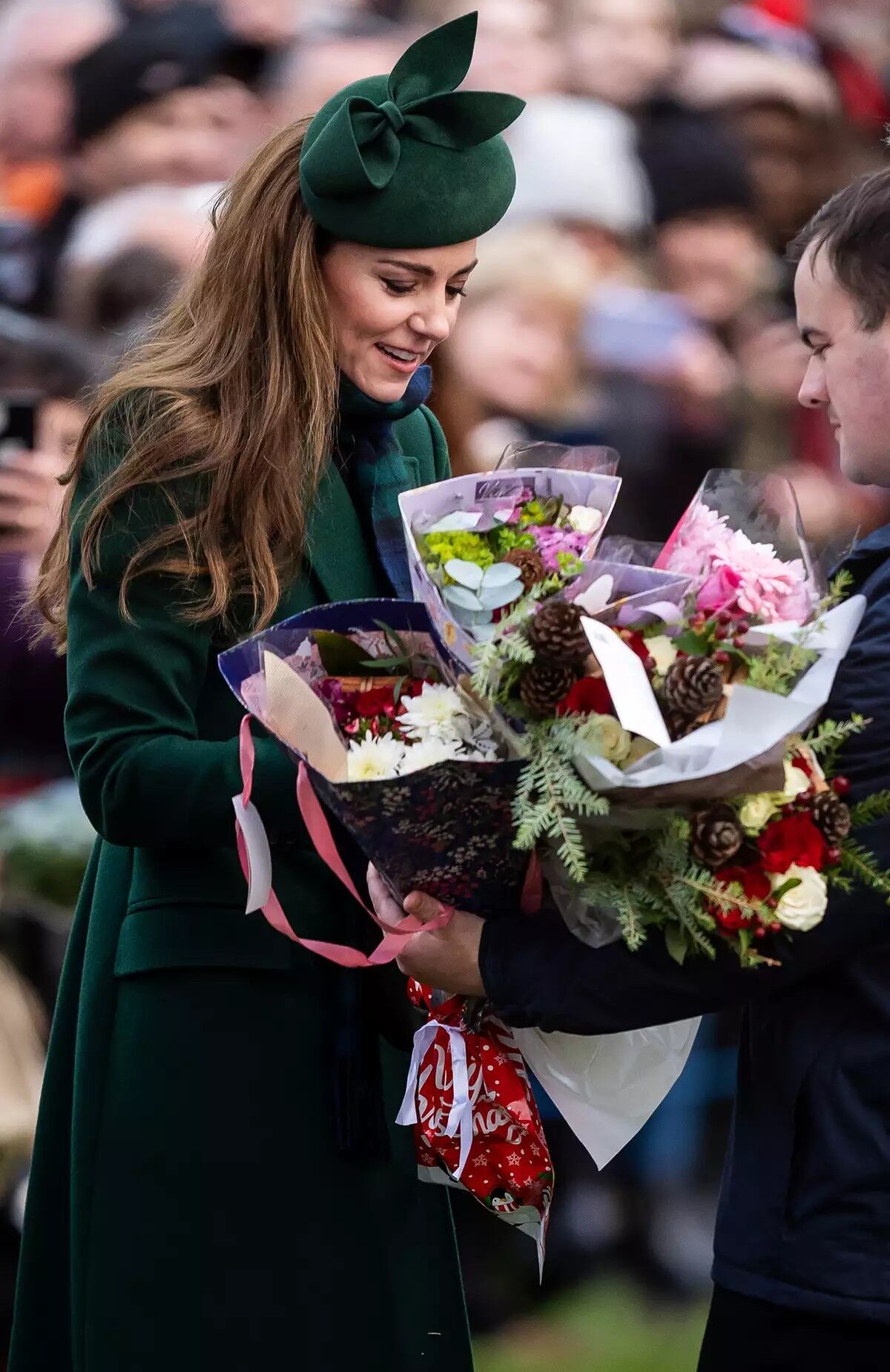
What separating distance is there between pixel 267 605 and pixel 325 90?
1350 millimetres

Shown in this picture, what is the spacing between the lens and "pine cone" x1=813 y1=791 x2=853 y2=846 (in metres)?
1.35

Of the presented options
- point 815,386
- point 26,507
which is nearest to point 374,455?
point 815,386

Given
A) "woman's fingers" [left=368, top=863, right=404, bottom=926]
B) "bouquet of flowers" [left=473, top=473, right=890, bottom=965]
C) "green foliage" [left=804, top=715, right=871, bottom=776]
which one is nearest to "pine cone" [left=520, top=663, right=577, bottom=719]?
"bouquet of flowers" [left=473, top=473, right=890, bottom=965]

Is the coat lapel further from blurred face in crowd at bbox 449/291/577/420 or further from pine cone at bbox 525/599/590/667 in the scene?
blurred face in crowd at bbox 449/291/577/420

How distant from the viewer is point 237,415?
6.10ft

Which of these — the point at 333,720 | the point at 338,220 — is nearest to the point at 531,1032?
the point at 333,720

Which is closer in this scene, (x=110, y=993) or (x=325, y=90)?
(x=110, y=993)

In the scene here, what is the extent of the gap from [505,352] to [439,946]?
1679 millimetres

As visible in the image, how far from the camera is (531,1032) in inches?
67.4

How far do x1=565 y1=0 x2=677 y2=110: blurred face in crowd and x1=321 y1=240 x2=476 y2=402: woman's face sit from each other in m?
1.20

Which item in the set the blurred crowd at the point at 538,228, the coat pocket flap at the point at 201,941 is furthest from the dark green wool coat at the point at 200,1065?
the blurred crowd at the point at 538,228

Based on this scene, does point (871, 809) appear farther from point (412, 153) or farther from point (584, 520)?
point (412, 153)

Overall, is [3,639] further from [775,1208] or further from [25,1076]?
[775,1208]

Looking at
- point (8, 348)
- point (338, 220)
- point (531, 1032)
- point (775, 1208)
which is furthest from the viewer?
point (8, 348)
